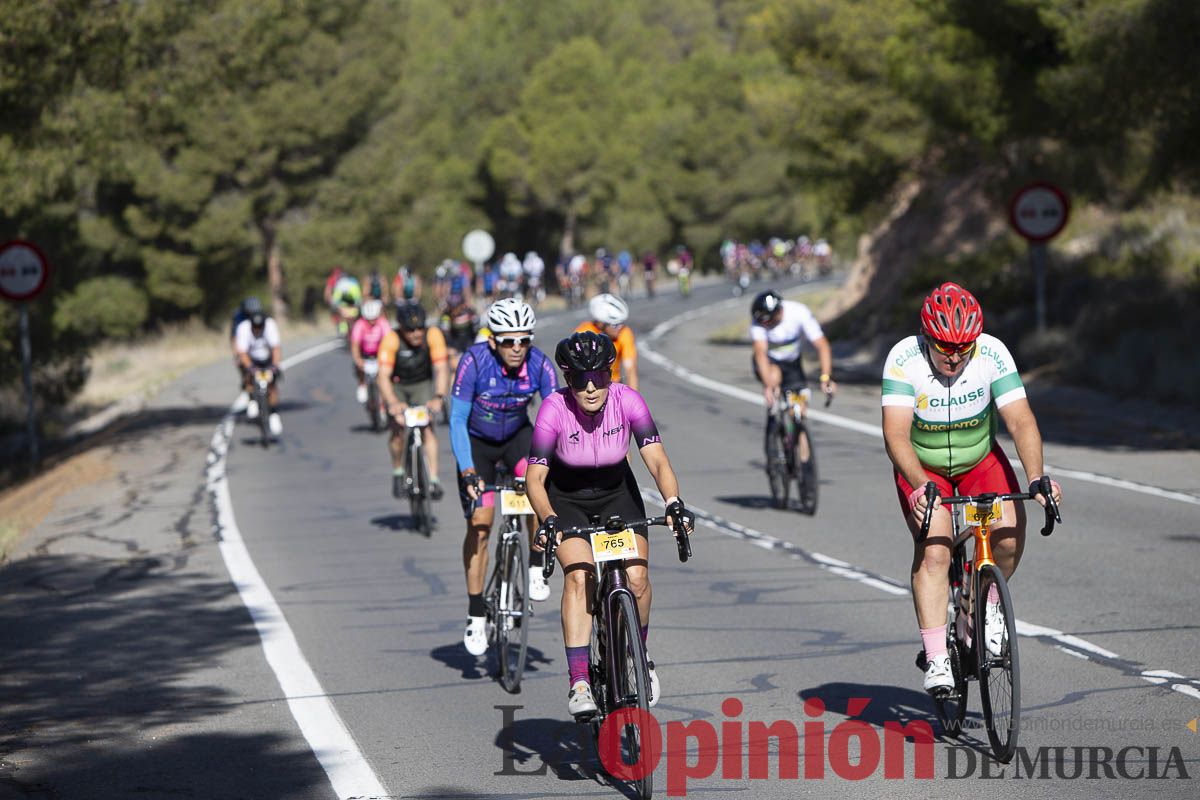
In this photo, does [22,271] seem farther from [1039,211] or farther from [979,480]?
[979,480]

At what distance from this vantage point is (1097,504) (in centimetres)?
1409

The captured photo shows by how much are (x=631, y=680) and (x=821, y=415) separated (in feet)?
53.0

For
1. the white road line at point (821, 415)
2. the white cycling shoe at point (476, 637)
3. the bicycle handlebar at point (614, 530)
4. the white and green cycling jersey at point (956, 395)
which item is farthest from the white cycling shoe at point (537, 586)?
the white road line at point (821, 415)

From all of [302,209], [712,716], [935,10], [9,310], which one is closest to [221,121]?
[302,209]

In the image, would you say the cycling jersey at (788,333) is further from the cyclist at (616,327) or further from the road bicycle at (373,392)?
the road bicycle at (373,392)

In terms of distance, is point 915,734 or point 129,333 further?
point 129,333

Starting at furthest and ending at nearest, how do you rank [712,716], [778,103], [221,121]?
[221,121] → [778,103] → [712,716]

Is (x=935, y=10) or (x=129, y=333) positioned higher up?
(x=935, y=10)

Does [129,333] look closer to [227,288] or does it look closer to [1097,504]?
[227,288]

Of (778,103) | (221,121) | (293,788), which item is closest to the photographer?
(293,788)

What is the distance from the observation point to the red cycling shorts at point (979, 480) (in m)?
7.09

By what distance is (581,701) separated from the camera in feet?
21.9

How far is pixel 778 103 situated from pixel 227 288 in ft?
84.6

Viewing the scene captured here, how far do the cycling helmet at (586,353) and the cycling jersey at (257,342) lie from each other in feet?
48.9
